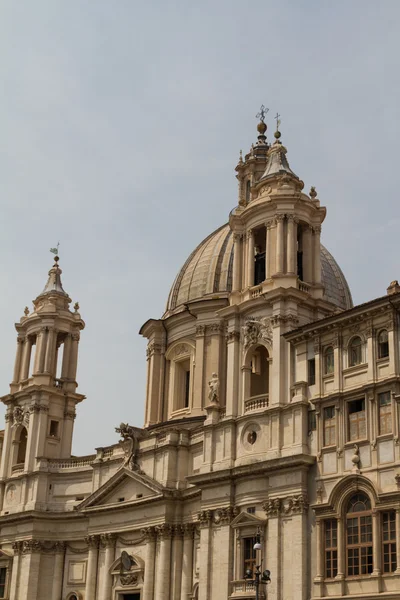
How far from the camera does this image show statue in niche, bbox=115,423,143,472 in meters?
52.7

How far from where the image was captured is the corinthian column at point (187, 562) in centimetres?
4750

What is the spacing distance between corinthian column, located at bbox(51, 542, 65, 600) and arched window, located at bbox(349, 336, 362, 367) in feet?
84.3

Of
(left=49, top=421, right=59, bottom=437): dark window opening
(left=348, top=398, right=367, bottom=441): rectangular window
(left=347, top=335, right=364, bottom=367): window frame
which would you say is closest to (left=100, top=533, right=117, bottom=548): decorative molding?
(left=49, top=421, right=59, bottom=437): dark window opening

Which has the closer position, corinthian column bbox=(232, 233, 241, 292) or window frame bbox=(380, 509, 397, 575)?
window frame bbox=(380, 509, 397, 575)

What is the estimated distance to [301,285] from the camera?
151 feet

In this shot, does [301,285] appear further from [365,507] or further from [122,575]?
[122,575]

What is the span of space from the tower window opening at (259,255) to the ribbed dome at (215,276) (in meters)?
8.81

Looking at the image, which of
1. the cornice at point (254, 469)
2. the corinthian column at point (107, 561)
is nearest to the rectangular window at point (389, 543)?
the cornice at point (254, 469)

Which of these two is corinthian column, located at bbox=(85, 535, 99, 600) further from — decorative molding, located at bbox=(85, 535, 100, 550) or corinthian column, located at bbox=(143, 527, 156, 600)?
corinthian column, located at bbox=(143, 527, 156, 600)

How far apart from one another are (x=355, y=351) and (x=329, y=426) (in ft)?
11.5

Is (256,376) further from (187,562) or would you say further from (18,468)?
(18,468)

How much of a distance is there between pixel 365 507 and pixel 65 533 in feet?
83.2

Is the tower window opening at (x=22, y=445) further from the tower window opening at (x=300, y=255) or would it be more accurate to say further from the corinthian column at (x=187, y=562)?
the tower window opening at (x=300, y=255)

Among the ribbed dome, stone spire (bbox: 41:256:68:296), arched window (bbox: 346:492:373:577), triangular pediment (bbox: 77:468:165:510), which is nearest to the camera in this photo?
arched window (bbox: 346:492:373:577)
